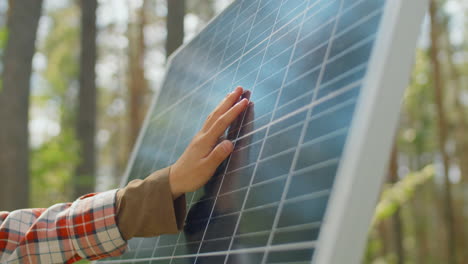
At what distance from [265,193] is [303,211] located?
0.67ft

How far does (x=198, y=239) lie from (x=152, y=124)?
4.63 feet

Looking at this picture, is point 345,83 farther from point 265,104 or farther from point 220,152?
point 220,152

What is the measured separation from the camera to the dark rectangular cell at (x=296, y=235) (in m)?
1.02

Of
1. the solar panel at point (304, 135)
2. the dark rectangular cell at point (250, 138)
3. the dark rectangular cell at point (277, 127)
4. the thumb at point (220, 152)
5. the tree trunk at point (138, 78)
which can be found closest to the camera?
the solar panel at point (304, 135)

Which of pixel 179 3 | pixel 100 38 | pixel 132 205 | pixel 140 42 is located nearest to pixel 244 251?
pixel 132 205

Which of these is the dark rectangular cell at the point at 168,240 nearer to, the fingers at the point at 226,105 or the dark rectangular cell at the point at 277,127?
the dark rectangular cell at the point at 277,127

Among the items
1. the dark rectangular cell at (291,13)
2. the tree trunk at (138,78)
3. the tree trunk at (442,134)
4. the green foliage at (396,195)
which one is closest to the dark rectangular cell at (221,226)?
the dark rectangular cell at (291,13)

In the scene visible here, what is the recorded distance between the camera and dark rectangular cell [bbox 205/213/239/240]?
1.39m

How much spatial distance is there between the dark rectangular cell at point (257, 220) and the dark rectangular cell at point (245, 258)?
61 millimetres

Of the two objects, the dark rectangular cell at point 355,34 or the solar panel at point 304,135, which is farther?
the dark rectangular cell at point 355,34

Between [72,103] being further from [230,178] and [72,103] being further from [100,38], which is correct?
[230,178]

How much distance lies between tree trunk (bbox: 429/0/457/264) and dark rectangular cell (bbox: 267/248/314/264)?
58.4ft

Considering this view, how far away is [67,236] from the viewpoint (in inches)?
75.5

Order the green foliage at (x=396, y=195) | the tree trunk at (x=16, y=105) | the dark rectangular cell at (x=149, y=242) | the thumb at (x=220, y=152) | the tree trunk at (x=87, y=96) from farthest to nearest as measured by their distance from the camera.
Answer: the tree trunk at (x=87, y=96), the green foliage at (x=396, y=195), the tree trunk at (x=16, y=105), the dark rectangular cell at (x=149, y=242), the thumb at (x=220, y=152)
